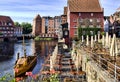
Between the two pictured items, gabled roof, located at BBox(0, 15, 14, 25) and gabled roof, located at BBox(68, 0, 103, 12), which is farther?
gabled roof, located at BBox(0, 15, 14, 25)

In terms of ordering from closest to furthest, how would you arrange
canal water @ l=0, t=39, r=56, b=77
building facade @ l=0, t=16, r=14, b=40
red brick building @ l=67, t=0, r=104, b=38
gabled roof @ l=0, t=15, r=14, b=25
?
canal water @ l=0, t=39, r=56, b=77, red brick building @ l=67, t=0, r=104, b=38, building facade @ l=0, t=16, r=14, b=40, gabled roof @ l=0, t=15, r=14, b=25

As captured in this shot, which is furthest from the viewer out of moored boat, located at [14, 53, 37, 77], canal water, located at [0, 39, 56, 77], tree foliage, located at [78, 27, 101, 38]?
tree foliage, located at [78, 27, 101, 38]

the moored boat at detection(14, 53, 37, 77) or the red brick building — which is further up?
the red brick building

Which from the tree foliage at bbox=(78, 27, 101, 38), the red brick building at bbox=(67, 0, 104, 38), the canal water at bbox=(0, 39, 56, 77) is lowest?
the canal water at bbox=(0, 39, 56, 77)

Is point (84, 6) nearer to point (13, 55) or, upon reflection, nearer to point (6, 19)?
point (13, 55)

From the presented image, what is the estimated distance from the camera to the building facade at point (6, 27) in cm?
15082

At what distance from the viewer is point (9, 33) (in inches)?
6078

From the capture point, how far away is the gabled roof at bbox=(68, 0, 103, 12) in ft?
285

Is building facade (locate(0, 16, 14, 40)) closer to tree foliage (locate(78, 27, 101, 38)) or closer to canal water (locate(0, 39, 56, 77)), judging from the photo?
canal water (locate(0, 39, 56, 77))

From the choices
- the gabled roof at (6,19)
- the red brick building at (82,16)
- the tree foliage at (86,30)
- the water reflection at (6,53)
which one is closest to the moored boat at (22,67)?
the water reflection at (6,53)

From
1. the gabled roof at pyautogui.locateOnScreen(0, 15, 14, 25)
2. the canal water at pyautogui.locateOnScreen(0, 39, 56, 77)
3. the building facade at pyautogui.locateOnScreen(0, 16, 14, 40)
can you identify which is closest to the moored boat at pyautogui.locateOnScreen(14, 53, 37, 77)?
the canal water at pyautogui.locateOnScreen(0, 39, 56, 77)

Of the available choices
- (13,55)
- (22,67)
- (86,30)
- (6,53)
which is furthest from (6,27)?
(22,67)

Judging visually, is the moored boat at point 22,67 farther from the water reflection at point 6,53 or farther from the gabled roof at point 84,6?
the gabled roof at point 84,6

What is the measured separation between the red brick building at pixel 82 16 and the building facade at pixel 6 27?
6842 cm
